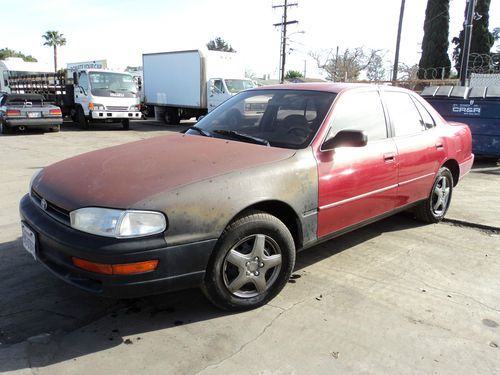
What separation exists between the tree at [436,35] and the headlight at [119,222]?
34561mm

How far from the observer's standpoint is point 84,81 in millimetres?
16469

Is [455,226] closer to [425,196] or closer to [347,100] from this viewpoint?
[425,196]

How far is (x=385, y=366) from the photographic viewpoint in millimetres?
2580

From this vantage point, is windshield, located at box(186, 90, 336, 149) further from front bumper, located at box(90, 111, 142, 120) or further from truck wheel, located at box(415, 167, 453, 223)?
front bumper, located at box(90, 111, 142, 120)

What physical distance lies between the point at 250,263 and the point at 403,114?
8.30 feet

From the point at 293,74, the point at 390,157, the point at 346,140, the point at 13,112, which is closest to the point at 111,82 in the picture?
the point at 13,112

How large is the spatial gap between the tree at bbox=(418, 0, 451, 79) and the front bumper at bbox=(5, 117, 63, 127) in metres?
27.4

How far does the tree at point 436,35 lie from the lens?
3300 centimetres

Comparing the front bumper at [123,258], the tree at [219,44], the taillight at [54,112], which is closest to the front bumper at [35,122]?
the taillight at [54,112]

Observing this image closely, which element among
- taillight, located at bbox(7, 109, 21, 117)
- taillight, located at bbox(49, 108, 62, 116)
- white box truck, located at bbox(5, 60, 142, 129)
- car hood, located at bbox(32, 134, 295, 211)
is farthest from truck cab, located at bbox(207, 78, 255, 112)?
car hood, located at bbox(32, 134, 295, 211)

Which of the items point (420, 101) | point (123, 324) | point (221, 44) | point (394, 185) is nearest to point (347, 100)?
point (394, 185)

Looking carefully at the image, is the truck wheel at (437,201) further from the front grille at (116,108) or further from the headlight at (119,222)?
the front grille at (116,108)

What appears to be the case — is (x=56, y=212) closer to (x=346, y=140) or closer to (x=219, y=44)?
(x=346, y=140)

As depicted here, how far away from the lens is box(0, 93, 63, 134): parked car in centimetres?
1452
